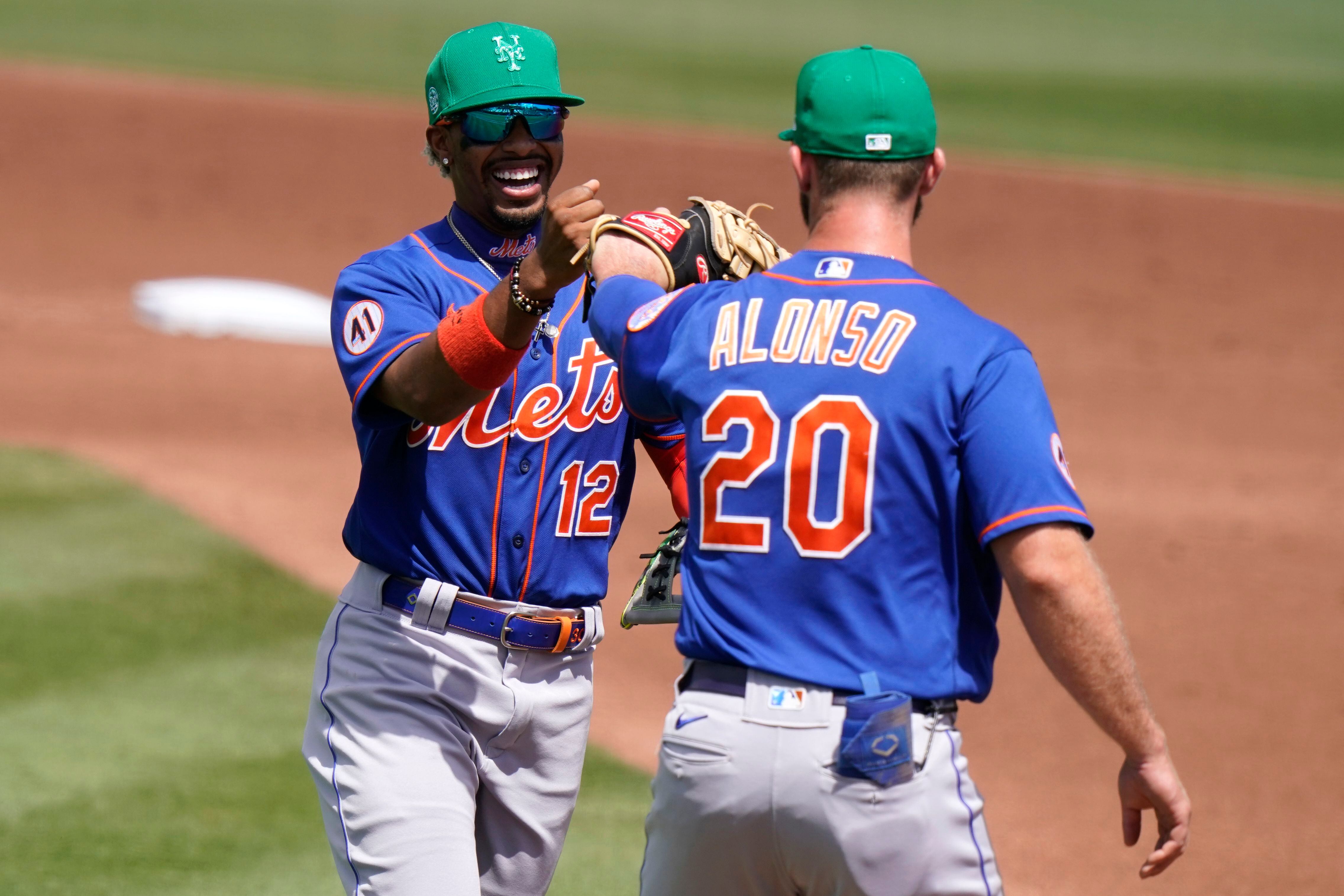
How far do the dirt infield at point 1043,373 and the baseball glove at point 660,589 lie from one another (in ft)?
3.34

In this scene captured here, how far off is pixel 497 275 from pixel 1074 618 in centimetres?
163

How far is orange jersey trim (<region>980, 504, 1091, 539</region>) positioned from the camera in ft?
7.45

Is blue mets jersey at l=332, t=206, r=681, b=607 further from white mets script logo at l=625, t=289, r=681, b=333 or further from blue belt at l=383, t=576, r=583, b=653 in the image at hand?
white mets script logo at l=625, t=289, r=681, b=333

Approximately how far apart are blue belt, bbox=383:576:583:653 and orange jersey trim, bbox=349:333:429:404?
44cm

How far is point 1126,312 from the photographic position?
46.4 feet

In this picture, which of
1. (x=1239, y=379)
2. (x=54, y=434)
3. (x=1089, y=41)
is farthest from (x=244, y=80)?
(x=1089, y=41)

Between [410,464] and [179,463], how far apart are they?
6.29 metres

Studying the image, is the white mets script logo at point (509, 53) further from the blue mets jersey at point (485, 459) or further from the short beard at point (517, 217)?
the blue mets jersey at point (485, 459)

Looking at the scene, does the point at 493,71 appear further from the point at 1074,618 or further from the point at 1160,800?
the point at 1160,800

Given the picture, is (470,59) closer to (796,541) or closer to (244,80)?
(796,541)

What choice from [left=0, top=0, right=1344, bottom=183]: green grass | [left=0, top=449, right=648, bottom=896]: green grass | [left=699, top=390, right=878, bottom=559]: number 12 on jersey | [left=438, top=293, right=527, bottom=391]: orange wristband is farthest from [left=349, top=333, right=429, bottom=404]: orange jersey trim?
[left=0, top=0, right=1344, bottom=183]: green grass

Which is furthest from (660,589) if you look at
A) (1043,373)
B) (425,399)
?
(1043,373)

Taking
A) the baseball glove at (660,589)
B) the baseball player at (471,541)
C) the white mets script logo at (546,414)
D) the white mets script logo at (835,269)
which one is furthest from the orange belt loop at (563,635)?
the white mets script logo at (835,269)

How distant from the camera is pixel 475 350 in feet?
9.26
